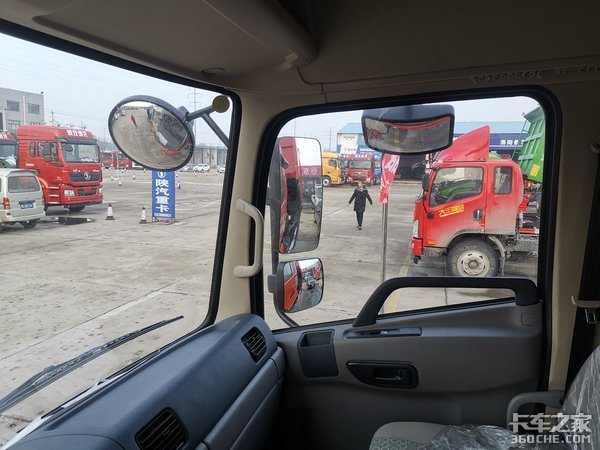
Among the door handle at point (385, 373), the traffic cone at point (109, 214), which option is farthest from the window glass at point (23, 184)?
the door handle at point (385, 373)

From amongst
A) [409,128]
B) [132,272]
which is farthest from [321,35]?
[132,272]

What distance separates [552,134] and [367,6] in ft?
2.95

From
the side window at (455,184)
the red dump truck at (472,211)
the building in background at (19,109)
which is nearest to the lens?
the building in background at (19,109)

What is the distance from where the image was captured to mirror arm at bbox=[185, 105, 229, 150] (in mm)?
1774

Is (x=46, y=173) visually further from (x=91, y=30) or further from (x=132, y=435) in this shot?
(x=132, y=435)

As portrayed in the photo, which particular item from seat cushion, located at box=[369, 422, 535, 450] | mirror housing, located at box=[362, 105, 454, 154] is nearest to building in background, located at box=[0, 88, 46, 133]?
mirror housing, located at box=[362, 105, 454, 154]

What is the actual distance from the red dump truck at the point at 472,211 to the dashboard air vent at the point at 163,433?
1.36 m

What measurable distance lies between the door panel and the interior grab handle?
0.37 metres

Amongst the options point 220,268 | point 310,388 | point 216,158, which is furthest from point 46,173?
point 310,388

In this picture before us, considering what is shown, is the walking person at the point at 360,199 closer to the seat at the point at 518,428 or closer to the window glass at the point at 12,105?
the seat at the point at 518,428

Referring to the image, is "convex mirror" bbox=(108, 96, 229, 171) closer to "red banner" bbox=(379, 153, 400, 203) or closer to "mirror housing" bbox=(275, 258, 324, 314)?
"mirror housing" bbox=(275, 258, 324, 314)

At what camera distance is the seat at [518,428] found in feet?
4.25

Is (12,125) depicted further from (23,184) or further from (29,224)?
(29,224)

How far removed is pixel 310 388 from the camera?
194 cm
